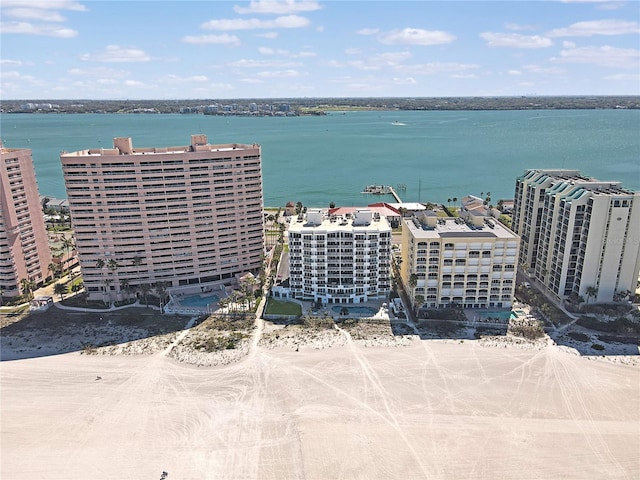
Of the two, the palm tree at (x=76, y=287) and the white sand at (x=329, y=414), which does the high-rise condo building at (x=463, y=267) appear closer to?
the white sand at (x=329, y=414)

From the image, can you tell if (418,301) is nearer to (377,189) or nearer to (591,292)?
(591,292)

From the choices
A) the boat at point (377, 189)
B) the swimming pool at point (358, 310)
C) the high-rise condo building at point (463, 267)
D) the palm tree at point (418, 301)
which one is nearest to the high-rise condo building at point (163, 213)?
the swimming pool at point (358, 310)

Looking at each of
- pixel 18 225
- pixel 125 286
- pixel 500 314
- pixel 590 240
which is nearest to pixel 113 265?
pixel 125 286

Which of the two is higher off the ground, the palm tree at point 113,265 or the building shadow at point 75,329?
the palm tree at point 113,265

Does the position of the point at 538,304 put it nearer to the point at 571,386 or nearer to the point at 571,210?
the point at 571,210

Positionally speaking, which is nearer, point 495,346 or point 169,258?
point 495,346

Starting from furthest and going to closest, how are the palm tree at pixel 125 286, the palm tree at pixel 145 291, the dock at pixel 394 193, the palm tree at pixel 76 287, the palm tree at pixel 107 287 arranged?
the dock at pixel 394 193 < the palm tree at pixel 76 287 < the palm tree at pixel 107 287 < the palm tree at pixel 125 286 < the palm tree at pixel 145 291

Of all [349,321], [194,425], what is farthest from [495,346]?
[194,425]
